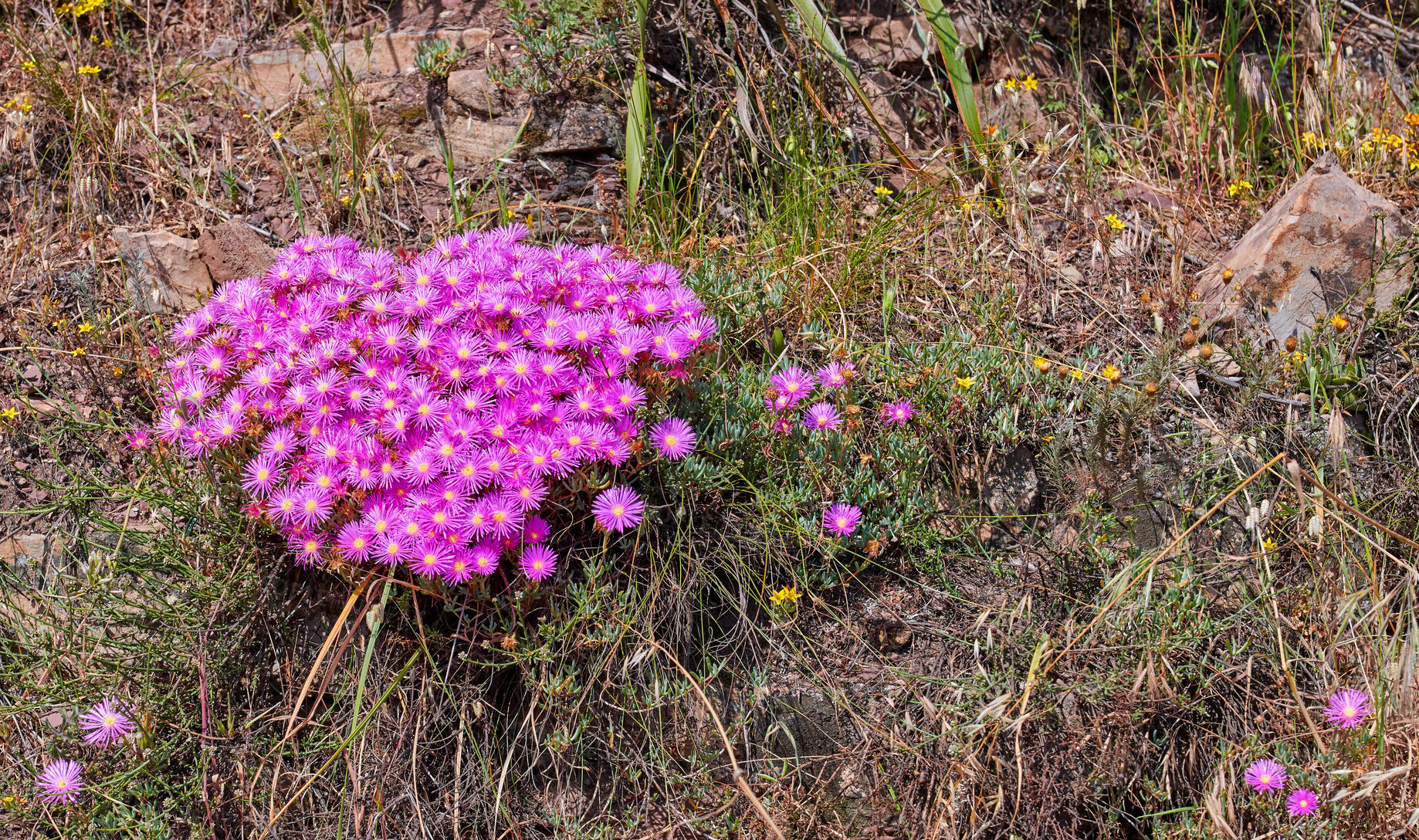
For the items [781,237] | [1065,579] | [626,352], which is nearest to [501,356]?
[626,352]

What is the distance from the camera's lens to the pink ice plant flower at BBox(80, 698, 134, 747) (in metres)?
2.08

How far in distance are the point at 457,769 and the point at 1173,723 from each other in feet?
5.24

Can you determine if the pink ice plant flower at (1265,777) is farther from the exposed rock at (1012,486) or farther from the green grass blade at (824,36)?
the green grass blade at (824,36)

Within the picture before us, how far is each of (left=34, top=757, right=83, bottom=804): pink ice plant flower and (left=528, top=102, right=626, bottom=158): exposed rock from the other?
7.18ft

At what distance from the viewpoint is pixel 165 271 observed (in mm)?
2973

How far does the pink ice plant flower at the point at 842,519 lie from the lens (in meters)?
2.20

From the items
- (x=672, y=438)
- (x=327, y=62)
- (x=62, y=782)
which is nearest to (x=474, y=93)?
(x=327, y=62)

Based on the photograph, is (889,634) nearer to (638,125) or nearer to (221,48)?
(638,125)

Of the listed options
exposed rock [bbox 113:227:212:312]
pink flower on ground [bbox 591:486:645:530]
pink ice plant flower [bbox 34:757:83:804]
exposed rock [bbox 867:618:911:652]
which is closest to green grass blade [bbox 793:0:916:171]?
exposed rock [bbox 867:618:911:652]

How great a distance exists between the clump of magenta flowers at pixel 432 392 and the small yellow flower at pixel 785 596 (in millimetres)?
381

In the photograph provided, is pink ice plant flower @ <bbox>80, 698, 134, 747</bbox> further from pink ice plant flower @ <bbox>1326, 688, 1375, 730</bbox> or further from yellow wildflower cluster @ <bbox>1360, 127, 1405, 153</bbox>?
yellow wildflower cluster @ <bbox>1360, 127, 1405, 153</bbox>

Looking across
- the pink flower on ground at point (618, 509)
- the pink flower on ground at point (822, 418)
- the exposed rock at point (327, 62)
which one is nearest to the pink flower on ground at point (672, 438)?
the pink flower on ground at point (618, 509)

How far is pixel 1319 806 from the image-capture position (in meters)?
1.93

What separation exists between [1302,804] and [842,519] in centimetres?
106
